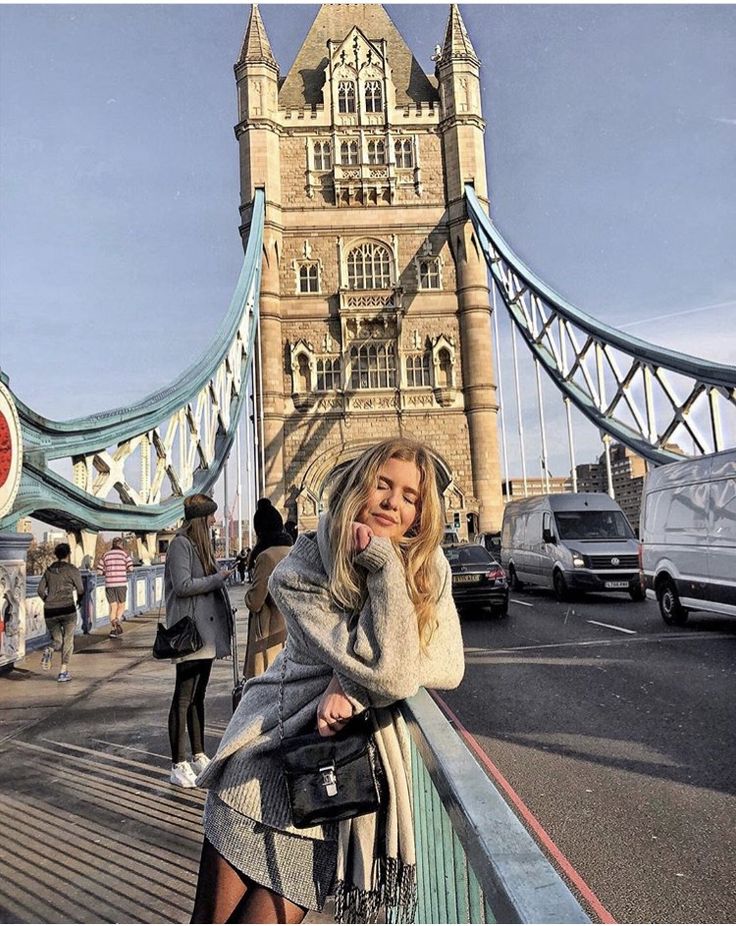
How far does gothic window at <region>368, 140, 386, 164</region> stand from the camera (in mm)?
32312

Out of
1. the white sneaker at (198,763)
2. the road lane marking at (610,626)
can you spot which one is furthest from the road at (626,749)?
the white sneaker at (198,763)

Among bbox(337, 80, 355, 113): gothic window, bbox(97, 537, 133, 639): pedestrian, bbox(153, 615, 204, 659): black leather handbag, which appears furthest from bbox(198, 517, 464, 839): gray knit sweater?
bbox(337, 80, 355, 113): gothic window

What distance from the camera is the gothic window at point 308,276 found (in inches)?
1241

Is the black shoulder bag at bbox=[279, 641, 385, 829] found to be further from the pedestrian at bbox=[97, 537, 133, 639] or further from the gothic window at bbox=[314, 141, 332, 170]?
the gothic window at bbox=[314, 141, 332, 170]

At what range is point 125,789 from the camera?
13.0 feet

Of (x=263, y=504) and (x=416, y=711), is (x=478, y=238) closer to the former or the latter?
(x=263, y=504)

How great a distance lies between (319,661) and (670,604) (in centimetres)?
918

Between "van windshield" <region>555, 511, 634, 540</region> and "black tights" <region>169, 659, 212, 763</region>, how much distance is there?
1041cm

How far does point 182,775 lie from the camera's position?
3.95m

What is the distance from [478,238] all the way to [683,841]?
3088cm

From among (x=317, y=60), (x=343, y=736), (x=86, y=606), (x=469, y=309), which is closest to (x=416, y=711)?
(x=343, y=736)

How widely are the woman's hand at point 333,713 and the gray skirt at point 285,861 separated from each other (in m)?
0.27

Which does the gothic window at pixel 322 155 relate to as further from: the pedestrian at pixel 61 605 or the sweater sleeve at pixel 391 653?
the sweater sleeve at pixel 391 653

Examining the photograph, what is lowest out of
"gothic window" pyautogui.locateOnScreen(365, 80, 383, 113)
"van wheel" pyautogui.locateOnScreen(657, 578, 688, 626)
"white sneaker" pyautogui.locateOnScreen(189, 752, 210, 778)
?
"white sneaker" pyautogui.locateOnScreen(189, 752, 210, 778)
